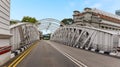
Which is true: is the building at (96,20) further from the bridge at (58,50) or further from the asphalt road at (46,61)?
the asphalt road at (46,61)

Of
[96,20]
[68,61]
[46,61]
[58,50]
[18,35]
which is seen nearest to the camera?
[46,61]

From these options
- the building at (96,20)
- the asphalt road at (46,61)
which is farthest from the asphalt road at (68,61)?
the building at (96,20)

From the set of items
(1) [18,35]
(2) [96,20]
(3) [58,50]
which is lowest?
(3) [58,50]

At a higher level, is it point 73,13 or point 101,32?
point 73,13

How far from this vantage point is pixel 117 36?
27094mm

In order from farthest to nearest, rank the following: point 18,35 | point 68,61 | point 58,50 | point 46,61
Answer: point 58,50 < point 18,35 < point 68,61 < point 46,61

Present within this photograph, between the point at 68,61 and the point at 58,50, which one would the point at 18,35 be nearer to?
the point at 58,50

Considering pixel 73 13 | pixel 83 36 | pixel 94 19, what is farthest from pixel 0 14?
pixel 73 13

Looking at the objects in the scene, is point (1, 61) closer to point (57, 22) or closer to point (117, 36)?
point (117, 36)

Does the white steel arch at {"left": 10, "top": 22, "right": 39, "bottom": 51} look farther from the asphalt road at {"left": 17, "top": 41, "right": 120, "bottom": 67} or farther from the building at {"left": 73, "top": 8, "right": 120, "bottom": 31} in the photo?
the building at {"left": 73, "top": 8, "right": 120, "bottom": 31}

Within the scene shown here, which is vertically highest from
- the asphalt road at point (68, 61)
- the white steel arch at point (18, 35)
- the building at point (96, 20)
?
the building at point (96, 20)

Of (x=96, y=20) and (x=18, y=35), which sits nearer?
(x=18, y=35)

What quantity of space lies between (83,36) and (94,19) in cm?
7455

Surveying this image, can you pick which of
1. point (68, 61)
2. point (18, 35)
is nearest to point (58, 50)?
point (18, 35)
